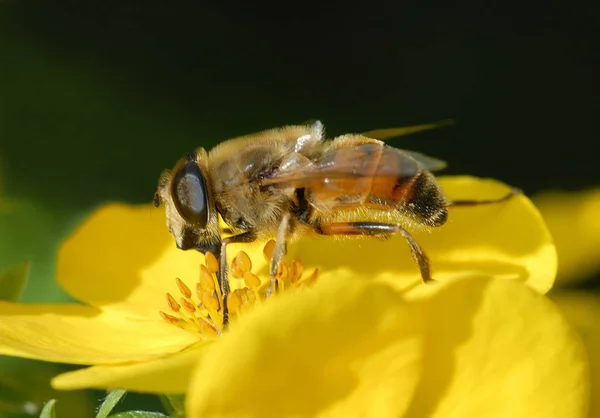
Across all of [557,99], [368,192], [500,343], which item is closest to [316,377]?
[500,343]

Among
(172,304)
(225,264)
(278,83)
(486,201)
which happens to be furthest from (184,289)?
(278,83)

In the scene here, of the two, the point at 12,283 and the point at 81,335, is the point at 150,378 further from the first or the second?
the point at 12,283

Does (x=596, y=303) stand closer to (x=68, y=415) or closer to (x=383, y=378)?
(x=383, y=378)

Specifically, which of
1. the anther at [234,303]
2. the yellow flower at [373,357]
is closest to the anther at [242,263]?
the anther at [234,303]

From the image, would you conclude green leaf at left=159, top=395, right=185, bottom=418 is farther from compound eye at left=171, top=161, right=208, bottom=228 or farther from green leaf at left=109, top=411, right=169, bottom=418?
compound eye at left=171, top=161, right=208, bottom=228

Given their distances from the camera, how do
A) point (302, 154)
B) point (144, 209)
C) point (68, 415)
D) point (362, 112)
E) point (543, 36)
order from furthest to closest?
point (543, 36) < point (362, 112) < point (144, 209) < point (68, 415) < point (302, 154)
